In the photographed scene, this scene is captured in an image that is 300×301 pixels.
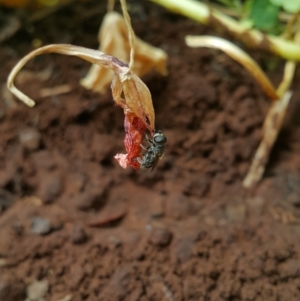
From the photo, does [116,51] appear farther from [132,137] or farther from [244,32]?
[132,137]

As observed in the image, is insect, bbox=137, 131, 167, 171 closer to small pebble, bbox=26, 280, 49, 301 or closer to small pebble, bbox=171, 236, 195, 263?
small pebble, bbox=171, 236, 195, 263

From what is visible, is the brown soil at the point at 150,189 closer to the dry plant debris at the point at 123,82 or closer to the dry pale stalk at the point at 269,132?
the dry pale stalk at the point at 269,132

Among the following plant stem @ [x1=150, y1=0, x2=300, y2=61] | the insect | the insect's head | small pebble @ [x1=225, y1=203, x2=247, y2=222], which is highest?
plant stem @ [x1=150, y1=0, x2=300, y2=61]

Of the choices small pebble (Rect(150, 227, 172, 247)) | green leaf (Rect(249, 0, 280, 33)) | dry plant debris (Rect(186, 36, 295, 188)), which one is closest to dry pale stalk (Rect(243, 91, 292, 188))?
dry plant debris (Rect(186, 36, 295, 188))

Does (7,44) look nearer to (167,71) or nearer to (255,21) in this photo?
(167,71)

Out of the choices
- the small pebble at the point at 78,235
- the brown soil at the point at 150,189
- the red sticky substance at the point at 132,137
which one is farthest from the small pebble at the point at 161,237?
the red sticky substance at the point at 132,137

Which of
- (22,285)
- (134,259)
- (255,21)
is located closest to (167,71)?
(255,21)
